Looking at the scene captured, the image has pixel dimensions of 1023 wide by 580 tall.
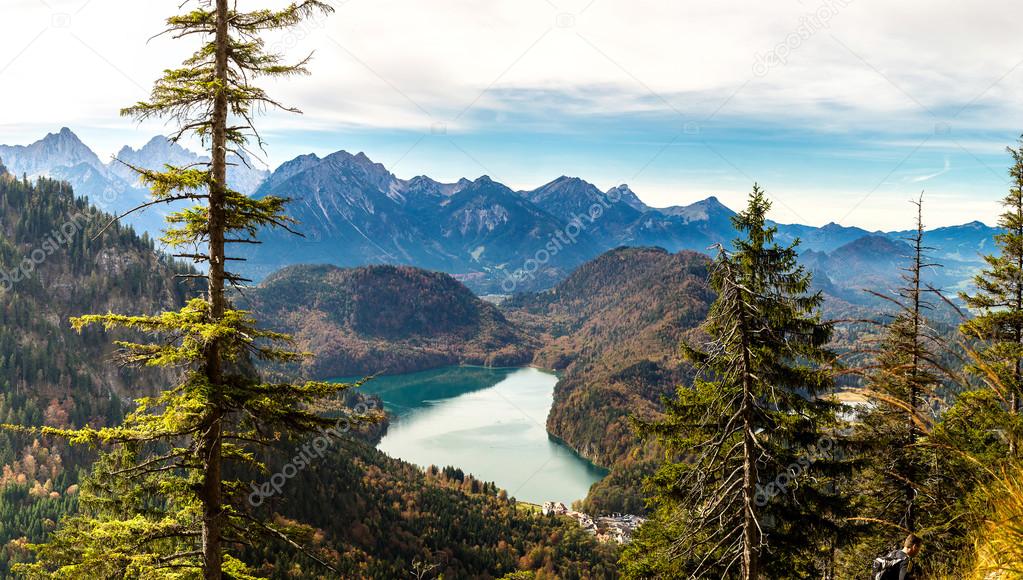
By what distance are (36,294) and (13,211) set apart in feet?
124

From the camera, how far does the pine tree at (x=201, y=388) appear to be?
29.5ft

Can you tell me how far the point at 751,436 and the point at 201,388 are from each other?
8.90 meters

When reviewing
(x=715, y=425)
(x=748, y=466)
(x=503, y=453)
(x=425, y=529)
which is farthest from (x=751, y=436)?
(x=503, y=453)

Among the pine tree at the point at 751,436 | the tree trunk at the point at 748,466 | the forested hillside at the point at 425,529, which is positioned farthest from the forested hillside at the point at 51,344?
the tree trunk at the point at 748,466

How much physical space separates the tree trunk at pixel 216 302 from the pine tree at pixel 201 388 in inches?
0.7

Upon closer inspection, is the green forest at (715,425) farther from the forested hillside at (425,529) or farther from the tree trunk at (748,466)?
the forested hillside at (425,529)

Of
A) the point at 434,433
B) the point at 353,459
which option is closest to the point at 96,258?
the point at 434,433

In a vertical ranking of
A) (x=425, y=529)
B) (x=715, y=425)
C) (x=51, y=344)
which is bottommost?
(x=425, y=529)

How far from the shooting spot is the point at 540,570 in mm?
83125

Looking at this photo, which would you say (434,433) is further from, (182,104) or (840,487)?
(182,104)

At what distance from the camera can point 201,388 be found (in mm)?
8852

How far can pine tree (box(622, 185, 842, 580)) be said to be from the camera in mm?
10180

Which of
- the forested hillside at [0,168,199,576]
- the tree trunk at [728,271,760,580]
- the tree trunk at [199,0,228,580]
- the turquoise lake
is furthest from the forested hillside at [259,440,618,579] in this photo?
the tree trunk at [728,271,760,580]

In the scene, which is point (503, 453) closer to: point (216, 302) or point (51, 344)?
point (51, 344)
